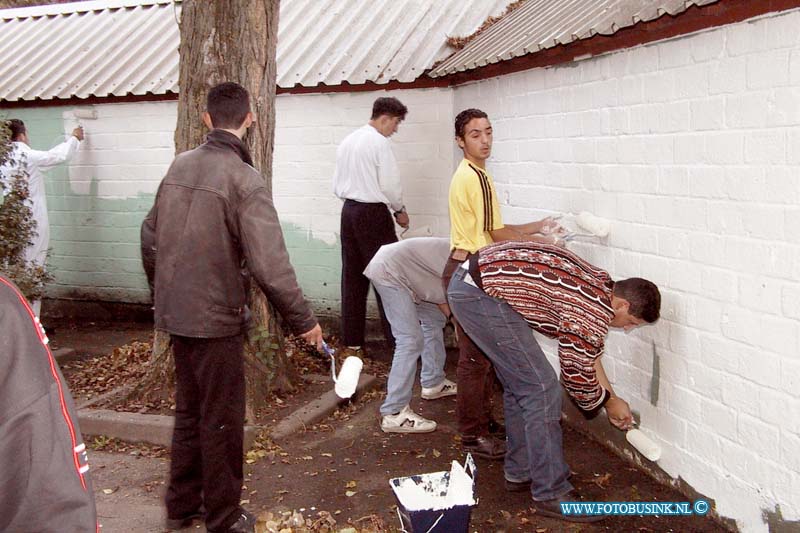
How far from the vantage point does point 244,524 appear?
165 inches

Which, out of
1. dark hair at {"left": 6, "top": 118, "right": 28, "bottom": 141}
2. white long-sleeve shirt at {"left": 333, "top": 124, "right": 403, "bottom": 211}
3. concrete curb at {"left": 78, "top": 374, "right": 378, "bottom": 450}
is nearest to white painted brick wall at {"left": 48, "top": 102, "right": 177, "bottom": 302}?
dark hair at {"left": 6, "top": 118, "right": 28, "bottom": 141}

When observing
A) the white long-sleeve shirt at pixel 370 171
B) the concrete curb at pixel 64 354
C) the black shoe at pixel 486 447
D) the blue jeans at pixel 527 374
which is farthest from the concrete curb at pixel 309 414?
the concrete curb at pixel 64 354

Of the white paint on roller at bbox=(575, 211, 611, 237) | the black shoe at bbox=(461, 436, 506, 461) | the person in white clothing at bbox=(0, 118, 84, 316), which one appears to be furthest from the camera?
the person in white clothing at bbox=(0, 118, 84, 316)

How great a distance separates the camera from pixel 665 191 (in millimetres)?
4398

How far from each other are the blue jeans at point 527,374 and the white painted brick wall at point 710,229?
2.12 ft

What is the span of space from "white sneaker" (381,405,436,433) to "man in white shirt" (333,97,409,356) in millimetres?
1705

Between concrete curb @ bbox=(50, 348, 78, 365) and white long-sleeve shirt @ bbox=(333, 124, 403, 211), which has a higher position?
white long-sleeve shirt @ bbox=(333, 124, 403, 211)

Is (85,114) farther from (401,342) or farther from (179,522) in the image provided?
(179,522)

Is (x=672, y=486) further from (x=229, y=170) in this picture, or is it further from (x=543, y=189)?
(x=229, y=170)

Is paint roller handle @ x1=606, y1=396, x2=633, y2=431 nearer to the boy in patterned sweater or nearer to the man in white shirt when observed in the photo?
the boy in patterned sweater

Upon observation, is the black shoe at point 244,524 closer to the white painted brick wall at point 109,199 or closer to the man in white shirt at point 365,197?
the man in white shirt at point 365,197

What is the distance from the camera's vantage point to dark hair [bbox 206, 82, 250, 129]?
13.5 ft

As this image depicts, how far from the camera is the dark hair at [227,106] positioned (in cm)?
411

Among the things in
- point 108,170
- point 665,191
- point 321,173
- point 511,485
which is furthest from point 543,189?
point 108,170
